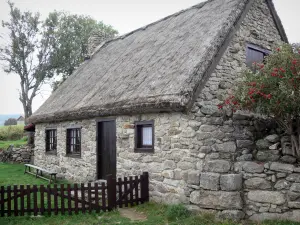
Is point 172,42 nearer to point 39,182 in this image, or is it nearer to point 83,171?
point 83,171

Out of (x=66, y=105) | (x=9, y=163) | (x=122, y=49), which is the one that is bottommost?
(x=9, y=163)

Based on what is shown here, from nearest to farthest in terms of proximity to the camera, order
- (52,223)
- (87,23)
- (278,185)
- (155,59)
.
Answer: (278,185), (52,223), (155,59), (87,23)

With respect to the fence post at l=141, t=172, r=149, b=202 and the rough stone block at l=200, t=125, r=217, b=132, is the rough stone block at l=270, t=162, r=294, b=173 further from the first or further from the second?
the fence post at l=141, t=172, r=149, b=202

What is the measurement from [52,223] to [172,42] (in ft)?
20.0

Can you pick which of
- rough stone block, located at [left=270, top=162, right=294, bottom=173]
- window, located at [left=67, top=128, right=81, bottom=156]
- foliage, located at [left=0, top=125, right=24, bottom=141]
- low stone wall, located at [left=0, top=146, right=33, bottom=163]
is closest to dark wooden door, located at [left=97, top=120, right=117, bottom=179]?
window, located at [left=67, top=128, right=81, bottom=156]

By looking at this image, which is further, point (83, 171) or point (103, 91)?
point (83, 171)

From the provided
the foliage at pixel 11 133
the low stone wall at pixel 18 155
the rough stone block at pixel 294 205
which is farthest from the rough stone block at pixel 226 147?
the foliage at pixel 11 133

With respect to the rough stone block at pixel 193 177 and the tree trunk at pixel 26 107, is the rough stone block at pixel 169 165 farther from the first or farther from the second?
the tree trunk at pixel 26 107

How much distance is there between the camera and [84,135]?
10906 millimetres

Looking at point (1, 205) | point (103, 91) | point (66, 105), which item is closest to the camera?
point (1, 205)

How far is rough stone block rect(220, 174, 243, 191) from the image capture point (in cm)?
617

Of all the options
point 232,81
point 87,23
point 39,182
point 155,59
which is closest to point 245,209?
point 232,81

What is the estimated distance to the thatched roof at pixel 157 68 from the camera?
7.40 meters

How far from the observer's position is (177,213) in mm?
6551
